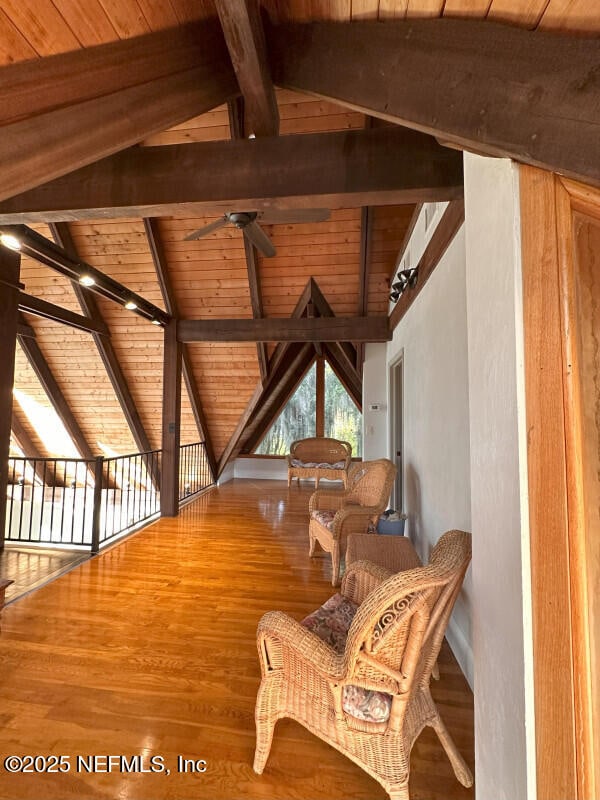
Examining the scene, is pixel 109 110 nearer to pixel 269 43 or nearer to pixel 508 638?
pixel 269 43

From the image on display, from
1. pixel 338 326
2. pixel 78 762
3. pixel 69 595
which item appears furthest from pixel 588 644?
pixel 338 326

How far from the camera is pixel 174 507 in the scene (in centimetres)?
507

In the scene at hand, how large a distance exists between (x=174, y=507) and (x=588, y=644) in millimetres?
4998

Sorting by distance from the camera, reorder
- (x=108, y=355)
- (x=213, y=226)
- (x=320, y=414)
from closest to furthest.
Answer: (x=213, y=226), (x=108, y=355), (x=320, y=414)

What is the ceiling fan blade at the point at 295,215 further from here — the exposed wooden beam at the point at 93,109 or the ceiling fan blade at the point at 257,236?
the exposed wooden beam at the point at 93,109

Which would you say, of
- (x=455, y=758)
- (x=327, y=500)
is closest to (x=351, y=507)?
(x=327, y=500)

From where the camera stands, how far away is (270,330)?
504 cm

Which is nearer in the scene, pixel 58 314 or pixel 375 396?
pixel 58 314

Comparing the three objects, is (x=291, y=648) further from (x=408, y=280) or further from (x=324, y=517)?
(x=408, y=280)

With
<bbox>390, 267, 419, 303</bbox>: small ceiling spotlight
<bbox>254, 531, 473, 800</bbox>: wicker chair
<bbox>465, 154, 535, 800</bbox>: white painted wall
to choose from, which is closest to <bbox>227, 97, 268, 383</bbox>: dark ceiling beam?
<bbox>390, 267, 419, 303</bbox>: small ceiling spotlight

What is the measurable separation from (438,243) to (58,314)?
429 cm

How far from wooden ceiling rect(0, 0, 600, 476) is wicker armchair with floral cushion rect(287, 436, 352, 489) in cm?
129

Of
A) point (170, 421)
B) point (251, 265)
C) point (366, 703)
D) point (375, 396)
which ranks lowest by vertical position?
point (366, 703)

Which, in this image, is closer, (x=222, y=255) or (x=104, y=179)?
(x=104, y=179)
